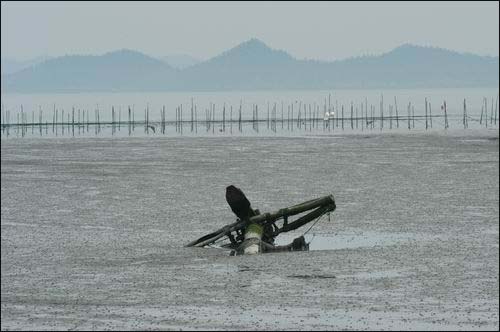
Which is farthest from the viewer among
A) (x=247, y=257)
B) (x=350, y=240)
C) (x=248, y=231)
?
(x=350, y=240)

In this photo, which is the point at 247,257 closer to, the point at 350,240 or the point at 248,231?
the point at 248,231

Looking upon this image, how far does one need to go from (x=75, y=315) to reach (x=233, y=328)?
11.4ft

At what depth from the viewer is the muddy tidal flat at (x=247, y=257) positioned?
2252cm

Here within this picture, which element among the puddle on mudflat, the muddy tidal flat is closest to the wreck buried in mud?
the muddy tidal flat

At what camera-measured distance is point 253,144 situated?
100 m

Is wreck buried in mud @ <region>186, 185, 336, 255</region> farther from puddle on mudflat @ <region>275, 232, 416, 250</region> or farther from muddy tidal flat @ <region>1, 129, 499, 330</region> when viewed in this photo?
puddle on mudflat @ <region>275, 232, 416, 250</region>

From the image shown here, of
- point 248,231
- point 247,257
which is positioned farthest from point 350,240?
point 247,257

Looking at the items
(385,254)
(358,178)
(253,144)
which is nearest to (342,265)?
(385,254)

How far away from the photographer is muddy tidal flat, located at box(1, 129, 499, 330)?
2252 cm

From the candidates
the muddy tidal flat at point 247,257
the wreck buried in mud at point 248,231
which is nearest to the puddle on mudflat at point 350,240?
the muddy tidal flat at point 247,257

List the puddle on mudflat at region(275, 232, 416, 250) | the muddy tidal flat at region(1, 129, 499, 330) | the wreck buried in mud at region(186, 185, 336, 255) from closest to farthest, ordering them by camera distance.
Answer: the muddy tidal flat at region(1, 129, 499, 330) < the wreck buried in mud at region(186, 185, 336, 255) < the puddle on mudflat at region(275, 232, 416, 250)

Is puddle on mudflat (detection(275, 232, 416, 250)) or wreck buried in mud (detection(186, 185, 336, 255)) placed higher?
wreck buried in mud (detection(186, 185, 336, 255))

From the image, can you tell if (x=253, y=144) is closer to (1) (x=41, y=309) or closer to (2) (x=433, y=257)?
(2) (x=433, y=257)

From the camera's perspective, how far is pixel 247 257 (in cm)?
3092
